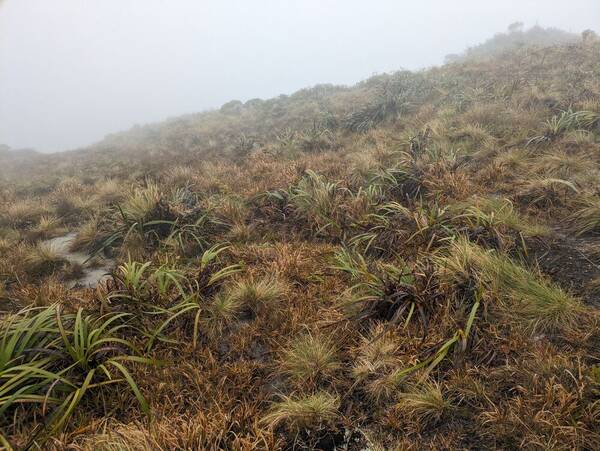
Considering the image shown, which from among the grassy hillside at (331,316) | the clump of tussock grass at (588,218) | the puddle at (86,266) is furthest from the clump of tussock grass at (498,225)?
the puddle at (86,266)

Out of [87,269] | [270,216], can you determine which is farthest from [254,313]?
[87,269]

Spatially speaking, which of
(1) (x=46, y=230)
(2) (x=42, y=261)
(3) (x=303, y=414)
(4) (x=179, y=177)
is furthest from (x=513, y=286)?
(4) (x=179, y=177)

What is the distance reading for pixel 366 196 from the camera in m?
4.89

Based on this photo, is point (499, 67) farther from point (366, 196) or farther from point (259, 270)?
point (259, 270)

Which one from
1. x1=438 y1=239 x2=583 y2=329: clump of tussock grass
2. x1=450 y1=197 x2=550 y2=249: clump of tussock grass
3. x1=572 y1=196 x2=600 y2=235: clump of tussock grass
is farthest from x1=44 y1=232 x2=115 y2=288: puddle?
x1=572 y1=196 x2=600 y2=235: clump of tussock grass

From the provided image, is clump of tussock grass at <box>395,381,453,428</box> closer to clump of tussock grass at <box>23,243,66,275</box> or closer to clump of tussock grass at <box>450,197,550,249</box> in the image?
clump of tussock grass at <box>450,197,550,249</box>

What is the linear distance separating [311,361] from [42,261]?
4018 millimetres

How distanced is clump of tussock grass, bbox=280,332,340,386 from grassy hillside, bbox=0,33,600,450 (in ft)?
0.06

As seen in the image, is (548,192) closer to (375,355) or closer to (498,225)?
(498,225)

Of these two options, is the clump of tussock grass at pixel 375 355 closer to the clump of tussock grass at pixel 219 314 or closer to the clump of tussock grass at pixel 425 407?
the clump of tussock grass at pixel 425 407

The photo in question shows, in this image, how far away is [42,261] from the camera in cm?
444

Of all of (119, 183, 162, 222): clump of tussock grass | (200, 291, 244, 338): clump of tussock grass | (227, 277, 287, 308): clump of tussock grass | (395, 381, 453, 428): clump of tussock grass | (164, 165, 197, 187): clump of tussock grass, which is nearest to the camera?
(395, 381, 453, 428): clump of tussock grass

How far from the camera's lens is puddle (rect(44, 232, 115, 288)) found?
160 inches

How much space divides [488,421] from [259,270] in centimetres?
242
